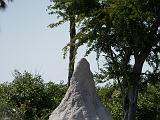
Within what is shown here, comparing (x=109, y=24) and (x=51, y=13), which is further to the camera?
(x=51, y=13)

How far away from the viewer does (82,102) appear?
1070 centimetres

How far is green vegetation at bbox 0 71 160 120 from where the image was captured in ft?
63.2

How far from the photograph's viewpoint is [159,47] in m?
16.5

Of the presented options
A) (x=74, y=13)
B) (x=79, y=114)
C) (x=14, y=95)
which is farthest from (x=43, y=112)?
(x=79, y=114)

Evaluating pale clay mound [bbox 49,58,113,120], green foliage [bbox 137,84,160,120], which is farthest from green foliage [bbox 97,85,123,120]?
pale clay mound [bbox 49,58,113,120]

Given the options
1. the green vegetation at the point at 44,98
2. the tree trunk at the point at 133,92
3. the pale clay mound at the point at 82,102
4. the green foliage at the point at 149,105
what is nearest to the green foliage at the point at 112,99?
the green vegetation at the point at 44,98

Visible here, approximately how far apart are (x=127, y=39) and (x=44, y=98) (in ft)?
18.4

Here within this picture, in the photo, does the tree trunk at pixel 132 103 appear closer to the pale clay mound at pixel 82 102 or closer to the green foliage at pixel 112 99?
the green foliage at pixel 112 99

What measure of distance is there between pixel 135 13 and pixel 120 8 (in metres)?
0.57

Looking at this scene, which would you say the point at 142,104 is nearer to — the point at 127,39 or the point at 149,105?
the point at 149,105

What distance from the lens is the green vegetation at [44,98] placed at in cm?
1927

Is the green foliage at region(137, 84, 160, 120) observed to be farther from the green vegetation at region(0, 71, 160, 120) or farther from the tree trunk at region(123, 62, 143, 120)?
the tree trunk at region(123, 62, 143, 120)

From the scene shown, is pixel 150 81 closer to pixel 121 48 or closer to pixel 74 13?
pixel 121 48

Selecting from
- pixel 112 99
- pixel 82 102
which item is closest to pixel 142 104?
pixel 112 99
